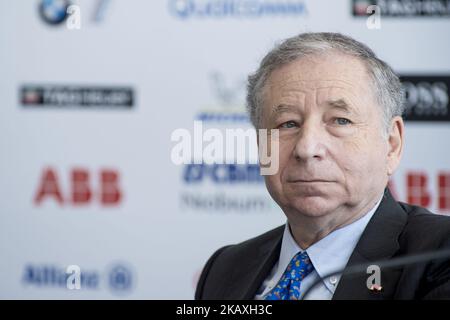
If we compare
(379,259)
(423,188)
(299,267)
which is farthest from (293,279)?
(423,188)

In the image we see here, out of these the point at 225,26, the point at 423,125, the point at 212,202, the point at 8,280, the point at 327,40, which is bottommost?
the point at 8,280

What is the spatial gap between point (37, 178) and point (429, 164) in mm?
1231

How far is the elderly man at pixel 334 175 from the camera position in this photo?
44.6 inches

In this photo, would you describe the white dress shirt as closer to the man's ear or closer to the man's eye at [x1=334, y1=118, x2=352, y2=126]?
the man's ear

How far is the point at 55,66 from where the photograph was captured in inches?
96.1

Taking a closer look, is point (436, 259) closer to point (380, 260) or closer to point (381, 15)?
point (380, 260)

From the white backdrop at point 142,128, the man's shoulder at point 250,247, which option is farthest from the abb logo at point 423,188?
the man's shoulder at point 250,247

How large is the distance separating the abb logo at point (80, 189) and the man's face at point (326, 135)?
4.21 ft

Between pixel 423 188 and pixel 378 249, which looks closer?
pixel 378 249

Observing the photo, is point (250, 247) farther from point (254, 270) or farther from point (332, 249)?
point (332, 249)

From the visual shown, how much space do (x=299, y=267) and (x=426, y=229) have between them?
20 centimetres

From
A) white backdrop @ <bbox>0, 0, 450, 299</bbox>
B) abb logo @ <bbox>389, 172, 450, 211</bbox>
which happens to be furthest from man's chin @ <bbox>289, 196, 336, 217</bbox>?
abb logo @ <bbox>389, 172, 450, 211</bbox>

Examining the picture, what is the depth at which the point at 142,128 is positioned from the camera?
2430 millimetres
